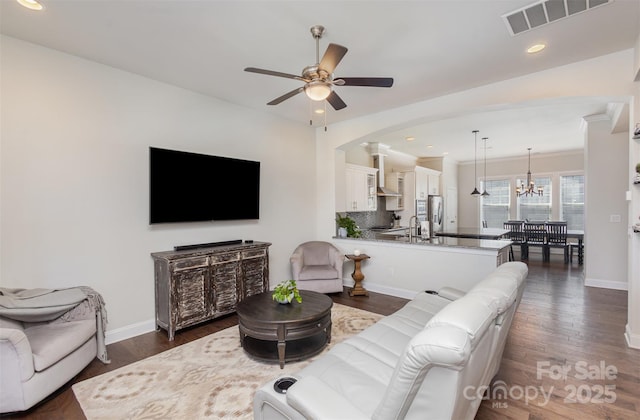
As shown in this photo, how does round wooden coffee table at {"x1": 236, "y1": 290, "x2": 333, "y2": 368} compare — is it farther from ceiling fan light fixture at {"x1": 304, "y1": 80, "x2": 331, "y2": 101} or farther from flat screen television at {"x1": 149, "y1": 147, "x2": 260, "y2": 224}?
ceiling fan light fixture at {"x1": 304, "y1": 80, "x2": 331, "y2": 101}

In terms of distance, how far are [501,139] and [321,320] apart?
6288 millimetres

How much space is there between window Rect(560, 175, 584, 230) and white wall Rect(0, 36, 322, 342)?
908 centimetres

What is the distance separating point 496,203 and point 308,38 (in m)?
8.90

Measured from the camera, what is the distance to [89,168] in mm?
2979

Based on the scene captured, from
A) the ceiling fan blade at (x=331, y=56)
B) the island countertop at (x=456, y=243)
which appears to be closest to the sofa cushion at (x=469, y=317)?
the ceiling fan blade at (x=331, y=56)

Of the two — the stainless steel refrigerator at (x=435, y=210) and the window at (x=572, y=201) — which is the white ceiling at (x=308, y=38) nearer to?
the stainless steel refrigerator at (x=435, y=210)

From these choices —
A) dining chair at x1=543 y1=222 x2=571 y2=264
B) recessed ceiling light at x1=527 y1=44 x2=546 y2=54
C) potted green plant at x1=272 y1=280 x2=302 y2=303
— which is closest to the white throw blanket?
potted green plant at x1=272 y1=280 x2=302 y2=303

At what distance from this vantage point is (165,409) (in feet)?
6.67

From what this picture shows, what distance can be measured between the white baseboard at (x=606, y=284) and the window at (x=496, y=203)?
13.9ft

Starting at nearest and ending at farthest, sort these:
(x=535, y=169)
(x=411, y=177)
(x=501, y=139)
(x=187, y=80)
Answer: (x=187, y=80)
(x=501, y=139)
(x=411, y=177)
(x=535, y=169)

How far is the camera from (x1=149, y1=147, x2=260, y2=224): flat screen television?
336 cm

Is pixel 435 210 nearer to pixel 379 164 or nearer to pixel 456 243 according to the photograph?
pixel 379 164

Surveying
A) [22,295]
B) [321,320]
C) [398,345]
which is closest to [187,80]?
[22,295]

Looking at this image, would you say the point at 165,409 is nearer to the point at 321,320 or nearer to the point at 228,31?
the point at 321,320
